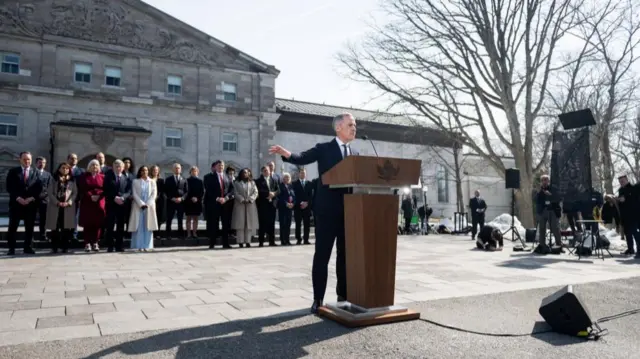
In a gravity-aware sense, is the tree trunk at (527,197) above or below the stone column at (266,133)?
below

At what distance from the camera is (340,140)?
443 centimetres

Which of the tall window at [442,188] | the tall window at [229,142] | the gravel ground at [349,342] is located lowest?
the gravel ground at [349,342]

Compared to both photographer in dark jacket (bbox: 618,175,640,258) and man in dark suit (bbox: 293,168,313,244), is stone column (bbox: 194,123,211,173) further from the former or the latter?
photographer in dark jacket (bbox: 618,175,640,258)

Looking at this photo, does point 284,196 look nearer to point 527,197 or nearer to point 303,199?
point 303,199

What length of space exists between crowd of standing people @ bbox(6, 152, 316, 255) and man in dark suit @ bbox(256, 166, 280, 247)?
0.09 feet

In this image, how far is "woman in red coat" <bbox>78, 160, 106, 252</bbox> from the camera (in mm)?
10055

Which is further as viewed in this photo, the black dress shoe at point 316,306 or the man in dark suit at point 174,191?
the man in dark suit at point 174,191

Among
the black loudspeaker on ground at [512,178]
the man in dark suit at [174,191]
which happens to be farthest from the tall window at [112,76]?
the black loudspeaker on ground at [512,178]

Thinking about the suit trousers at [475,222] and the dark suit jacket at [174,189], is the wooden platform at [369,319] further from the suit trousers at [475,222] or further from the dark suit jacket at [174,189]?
the suit trousers at [475,222]

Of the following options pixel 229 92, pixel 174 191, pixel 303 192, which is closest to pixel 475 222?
pixel 303 192

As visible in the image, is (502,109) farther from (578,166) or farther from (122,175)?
(122,175)

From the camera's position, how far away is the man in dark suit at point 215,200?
11.7 m

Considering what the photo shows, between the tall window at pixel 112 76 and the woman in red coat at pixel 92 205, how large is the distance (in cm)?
1931

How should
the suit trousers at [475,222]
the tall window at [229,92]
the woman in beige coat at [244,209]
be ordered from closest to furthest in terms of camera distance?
the woman in beige coat at [244,209] < the suit trousers at [475,222] < the tall window at [229,92]
